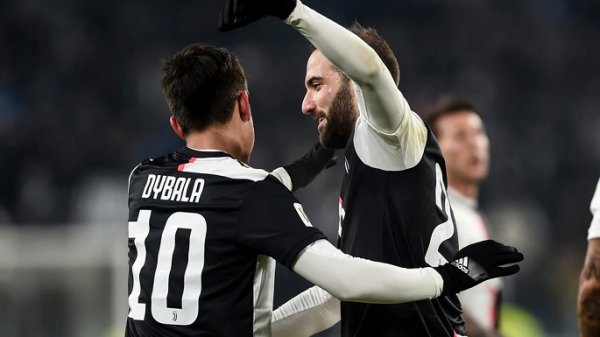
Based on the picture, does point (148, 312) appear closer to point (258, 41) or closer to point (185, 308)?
point (185, 308)

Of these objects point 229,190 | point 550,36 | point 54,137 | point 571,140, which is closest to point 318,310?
point 229,190

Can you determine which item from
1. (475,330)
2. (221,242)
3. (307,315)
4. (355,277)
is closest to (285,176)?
(307,315)

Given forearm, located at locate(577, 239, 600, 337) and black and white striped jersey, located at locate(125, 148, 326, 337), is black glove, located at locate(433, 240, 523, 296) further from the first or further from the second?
forearm, located at locate(577, 239, 600, 337)

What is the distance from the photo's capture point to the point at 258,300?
9.66 ft

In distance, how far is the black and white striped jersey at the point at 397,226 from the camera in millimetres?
3010

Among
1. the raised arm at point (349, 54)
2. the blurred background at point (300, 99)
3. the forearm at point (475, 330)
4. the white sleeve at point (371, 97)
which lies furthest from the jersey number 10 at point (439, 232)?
the blurred background at point (300, 99)

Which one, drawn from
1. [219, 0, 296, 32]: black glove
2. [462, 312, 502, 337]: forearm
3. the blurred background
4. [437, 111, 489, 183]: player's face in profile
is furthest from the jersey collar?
the blurred background

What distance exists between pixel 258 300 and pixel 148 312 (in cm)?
32

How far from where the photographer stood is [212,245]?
112 inches

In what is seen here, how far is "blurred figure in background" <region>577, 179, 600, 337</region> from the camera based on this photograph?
3.53 meters

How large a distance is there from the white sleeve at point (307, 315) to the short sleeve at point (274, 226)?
629 millimetres

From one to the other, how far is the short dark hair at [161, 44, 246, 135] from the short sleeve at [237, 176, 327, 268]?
293 millimetres

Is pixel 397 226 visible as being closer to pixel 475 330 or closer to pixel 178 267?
pixel 178 267

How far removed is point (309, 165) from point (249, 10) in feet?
3.34
